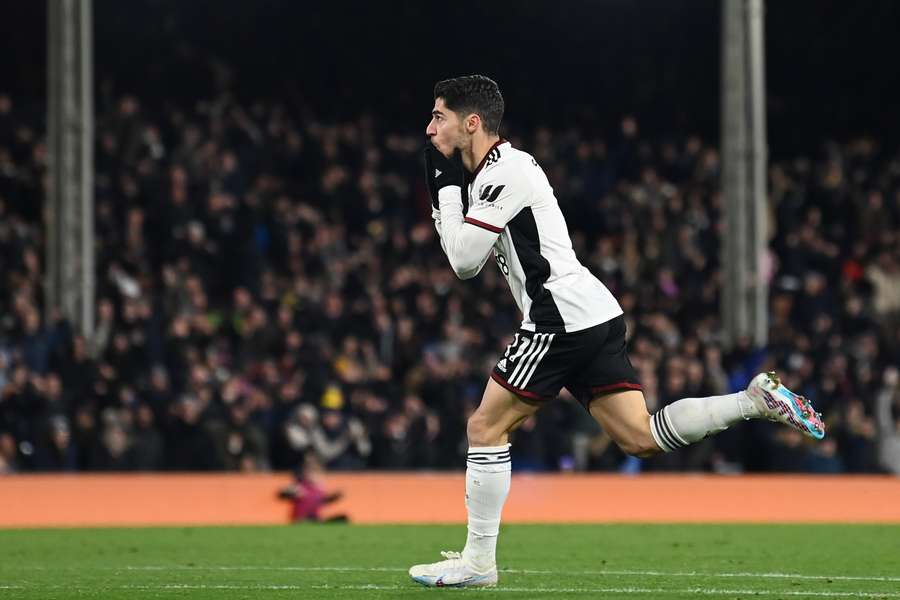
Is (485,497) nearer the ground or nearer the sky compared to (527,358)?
nearer the ground

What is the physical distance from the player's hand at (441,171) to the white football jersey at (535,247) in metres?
0.08

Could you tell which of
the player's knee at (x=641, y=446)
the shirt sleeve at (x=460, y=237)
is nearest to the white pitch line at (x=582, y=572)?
the player's knee at (x=641, y=446)

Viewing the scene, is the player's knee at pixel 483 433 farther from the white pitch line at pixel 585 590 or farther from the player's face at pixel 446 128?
the player's face at pixel 446 128

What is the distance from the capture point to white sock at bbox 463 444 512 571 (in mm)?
7195

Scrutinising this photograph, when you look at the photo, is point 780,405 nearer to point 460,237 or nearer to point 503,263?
point 503,263

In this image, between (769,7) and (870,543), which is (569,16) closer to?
(769,7)

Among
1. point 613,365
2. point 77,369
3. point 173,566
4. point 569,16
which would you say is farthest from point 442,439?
point 569,16

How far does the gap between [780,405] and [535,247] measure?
4.33 feet

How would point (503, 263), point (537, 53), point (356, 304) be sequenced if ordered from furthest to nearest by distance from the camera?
point (537, 53) < point (356, 304) < point (503, 263)

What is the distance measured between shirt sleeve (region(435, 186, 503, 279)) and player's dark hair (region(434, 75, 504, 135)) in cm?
36

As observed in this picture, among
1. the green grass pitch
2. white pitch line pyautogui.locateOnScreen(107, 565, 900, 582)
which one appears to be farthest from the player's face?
white pitch line pyautogui.locateOnScreen(107, 565, 900, 582)

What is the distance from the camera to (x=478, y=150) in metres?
7.30

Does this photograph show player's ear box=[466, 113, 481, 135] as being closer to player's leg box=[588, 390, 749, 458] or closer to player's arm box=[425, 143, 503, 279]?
player's arm box=[425, 143, 503, 279]

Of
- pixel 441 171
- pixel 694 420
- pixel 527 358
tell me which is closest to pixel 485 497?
pixel 527 358
